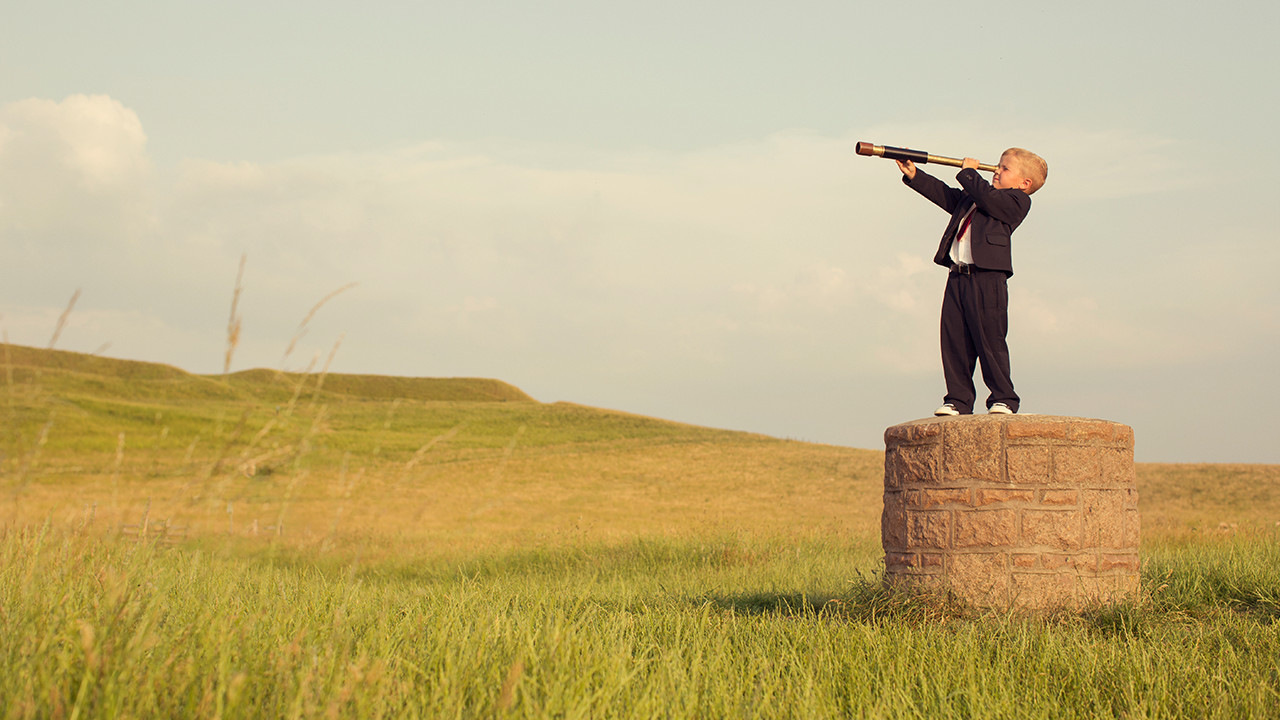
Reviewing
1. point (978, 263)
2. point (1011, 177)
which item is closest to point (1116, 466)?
point (978, 263)

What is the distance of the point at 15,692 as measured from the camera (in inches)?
107

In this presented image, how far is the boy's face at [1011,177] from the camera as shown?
664 centimetres

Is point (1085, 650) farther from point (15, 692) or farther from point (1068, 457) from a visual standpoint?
point (15, 692)

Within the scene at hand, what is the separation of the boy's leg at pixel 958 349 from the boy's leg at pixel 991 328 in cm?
12

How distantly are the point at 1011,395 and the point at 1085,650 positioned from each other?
2.21 m

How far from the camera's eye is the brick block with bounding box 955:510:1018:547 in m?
5.81

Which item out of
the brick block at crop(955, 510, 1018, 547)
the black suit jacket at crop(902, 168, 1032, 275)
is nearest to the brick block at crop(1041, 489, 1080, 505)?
the brick block at crop(955, 510, 1018, 547)

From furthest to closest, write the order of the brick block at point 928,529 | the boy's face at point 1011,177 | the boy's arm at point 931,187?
the boy's arm at point 931,187
the boy's face at point 1011,177
the brick block at point 928,529

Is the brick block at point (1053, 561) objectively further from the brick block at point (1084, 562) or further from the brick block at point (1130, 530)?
the brick block at point (1130, 530)

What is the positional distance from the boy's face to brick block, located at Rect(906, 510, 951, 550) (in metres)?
2.61

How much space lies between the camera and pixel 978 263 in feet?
21.4

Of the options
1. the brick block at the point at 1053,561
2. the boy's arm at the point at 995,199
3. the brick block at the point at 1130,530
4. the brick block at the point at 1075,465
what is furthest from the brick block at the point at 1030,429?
the boy's arm at the point at 995,199

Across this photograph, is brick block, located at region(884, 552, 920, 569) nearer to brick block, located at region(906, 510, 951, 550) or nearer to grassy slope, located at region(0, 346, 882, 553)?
brick block, located at region(906, 510, 951, 550)

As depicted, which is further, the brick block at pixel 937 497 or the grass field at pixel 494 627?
the brick block at pixel 937 497
